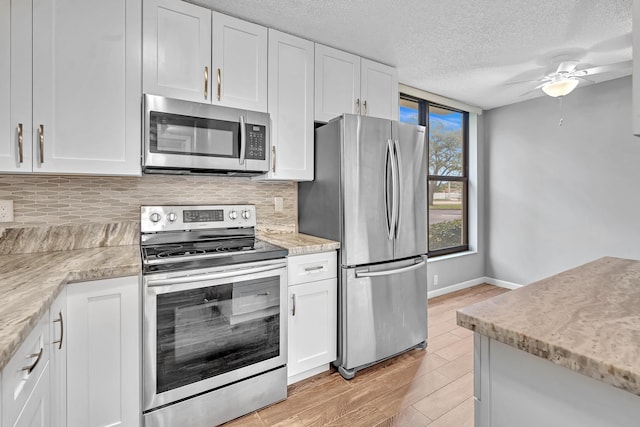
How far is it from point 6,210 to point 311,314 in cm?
184

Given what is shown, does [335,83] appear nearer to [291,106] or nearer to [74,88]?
[291,106]

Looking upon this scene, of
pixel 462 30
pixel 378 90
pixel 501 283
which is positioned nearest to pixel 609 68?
pixel 462 30

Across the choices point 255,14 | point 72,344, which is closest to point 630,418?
point 72,344

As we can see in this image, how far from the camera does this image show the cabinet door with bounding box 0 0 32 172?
4.82ft

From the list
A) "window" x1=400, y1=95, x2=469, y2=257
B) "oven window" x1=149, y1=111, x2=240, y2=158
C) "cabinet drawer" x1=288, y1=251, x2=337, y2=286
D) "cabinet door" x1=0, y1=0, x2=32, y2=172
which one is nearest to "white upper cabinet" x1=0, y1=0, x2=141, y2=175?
"cabinet door" x1=0, y1=0, x2=32, y2=172

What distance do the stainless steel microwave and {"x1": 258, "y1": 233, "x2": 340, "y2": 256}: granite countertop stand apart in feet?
1.70

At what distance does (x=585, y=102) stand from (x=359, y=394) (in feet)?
12.6

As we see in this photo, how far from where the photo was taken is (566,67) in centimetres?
275

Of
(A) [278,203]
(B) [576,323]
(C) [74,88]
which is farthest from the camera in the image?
(A) [278,203]

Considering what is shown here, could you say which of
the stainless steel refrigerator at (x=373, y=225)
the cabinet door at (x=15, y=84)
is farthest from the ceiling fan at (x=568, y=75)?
the cabinet door at (x=15, y=84)

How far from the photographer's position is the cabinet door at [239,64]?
6.59 feet

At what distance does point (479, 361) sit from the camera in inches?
34.2

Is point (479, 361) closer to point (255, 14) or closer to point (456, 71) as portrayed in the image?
point (255, 14)

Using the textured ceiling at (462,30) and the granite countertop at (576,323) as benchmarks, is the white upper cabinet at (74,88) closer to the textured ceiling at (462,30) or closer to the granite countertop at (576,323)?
the textured ceiling at (462,30)
